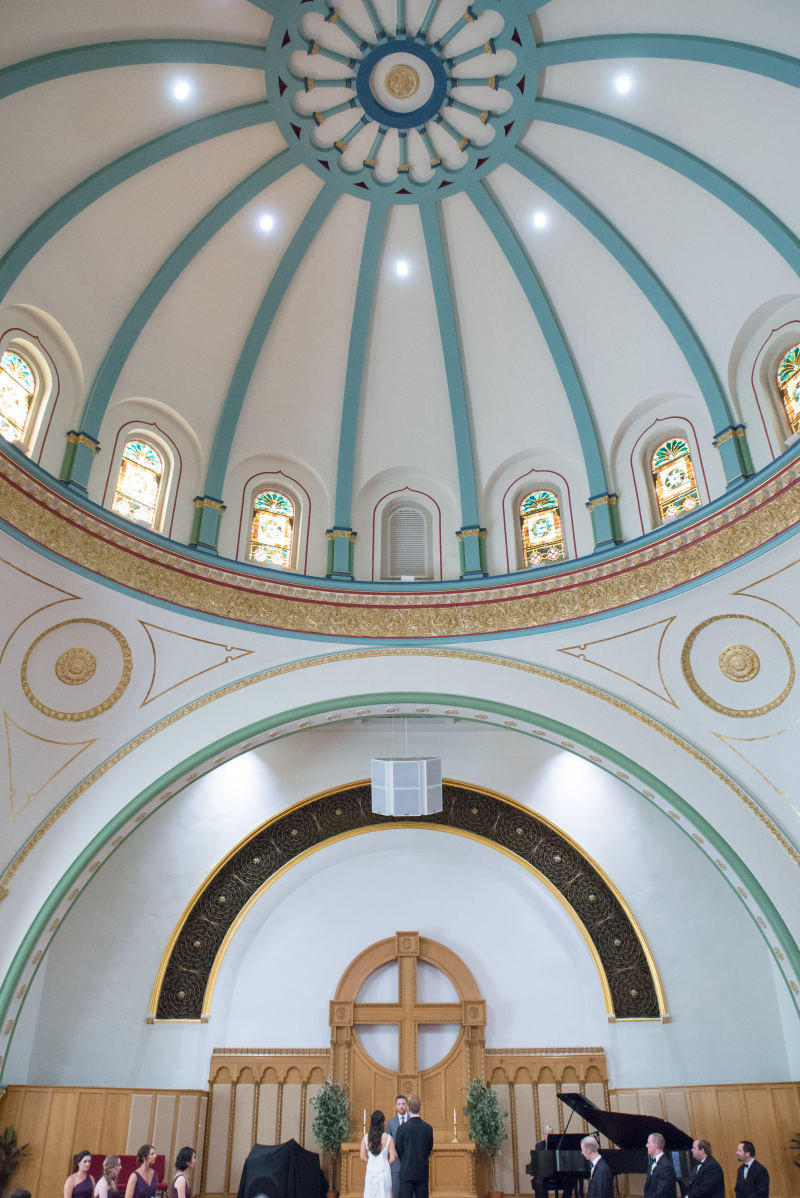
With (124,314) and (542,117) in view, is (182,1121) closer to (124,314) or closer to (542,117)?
(124,314)

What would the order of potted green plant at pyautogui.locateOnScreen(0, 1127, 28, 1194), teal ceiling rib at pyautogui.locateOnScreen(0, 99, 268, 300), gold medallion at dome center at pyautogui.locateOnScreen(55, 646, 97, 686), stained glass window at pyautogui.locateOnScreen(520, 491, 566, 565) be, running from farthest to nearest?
stained glass window at pyautogui.locateOnScreen(520, 491, 566, 565)
potted green plant at pyautogui.locateOnScreen(0, 1127, 28, 1194)
gold medallion at dome center at pyautogui.locateOnScreen(55, 646, 97, 686)
teal ceiling rib at pyautogui.locateOnScreen(0, 99, 268, 300)

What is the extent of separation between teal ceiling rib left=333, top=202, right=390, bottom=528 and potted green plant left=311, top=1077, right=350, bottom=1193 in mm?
8065

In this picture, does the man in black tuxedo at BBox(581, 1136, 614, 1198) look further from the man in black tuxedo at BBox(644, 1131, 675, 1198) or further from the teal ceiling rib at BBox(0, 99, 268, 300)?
the teal ceiling rib at BBox(0, 99, 268, 300)

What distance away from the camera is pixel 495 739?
14258mm

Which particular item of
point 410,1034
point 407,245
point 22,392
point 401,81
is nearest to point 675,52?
point 401,81

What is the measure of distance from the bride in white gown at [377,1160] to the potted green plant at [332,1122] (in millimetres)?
5315

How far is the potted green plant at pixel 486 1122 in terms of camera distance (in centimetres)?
1220

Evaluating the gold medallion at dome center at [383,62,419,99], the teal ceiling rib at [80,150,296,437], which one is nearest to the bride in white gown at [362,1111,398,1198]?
the teal ceiling rib at [80,150,296,437]

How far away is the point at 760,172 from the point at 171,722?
9538 mm

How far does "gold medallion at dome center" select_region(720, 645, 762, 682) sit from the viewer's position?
10.5 metres

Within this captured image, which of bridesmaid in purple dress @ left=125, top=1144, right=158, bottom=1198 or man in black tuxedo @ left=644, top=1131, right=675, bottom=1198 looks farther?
man in black tuxedo @ left=644, top=1131, right=675, bottom=1198

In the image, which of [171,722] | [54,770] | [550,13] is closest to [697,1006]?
[171,722]

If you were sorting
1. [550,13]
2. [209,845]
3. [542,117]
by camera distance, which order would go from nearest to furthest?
1. [550,13]
2. [542,117]
3. [209,845]

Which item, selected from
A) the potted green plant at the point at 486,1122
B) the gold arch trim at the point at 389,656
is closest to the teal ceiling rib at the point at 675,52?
the gold arch trim at the point at 389,656
